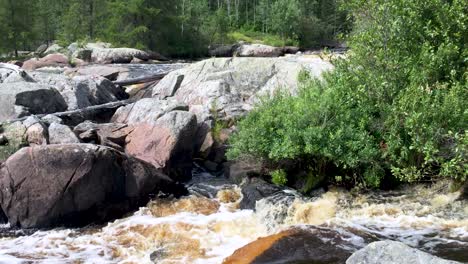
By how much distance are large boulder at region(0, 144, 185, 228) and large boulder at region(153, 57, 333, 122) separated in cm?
589

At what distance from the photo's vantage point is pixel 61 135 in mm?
15305

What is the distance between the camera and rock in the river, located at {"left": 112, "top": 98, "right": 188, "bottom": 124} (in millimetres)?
16781

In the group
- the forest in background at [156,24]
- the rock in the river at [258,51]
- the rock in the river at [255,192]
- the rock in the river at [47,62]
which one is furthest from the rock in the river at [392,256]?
the rock in the river at [258,51]

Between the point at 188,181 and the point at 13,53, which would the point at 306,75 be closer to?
the point at 188,181

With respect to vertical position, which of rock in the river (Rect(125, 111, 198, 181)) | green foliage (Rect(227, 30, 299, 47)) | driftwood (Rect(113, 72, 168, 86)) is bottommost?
rock in the river (Rect(125, 111, 198, 181))

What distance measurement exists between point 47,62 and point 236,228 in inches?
1117

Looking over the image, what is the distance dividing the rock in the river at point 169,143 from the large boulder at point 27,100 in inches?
194

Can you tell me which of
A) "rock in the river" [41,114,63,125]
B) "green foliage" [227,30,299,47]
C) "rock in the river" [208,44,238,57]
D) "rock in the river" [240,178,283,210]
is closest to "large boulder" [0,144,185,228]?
"rock in the river" [240,178,283,210]

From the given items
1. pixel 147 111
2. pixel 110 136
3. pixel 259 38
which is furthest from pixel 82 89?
pixel 259 38

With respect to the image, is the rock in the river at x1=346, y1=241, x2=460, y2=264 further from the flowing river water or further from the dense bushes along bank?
the dense bushes along bank

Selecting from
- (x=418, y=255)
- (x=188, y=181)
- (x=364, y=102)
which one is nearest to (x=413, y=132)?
(x=364, y=102)

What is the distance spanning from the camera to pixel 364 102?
43.9 feet

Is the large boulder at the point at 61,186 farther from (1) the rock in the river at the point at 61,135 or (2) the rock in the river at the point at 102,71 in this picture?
(2) the rock in the river at the point at 102,71

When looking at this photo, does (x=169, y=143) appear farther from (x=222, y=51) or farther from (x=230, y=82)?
(x=222, y=51)
